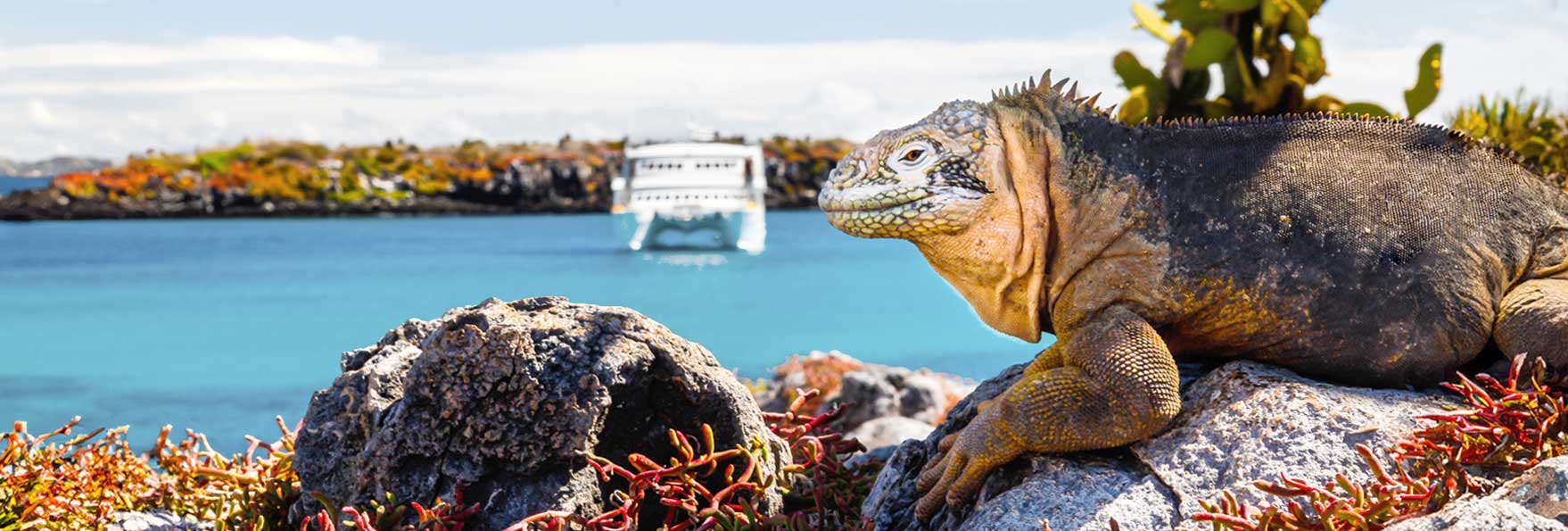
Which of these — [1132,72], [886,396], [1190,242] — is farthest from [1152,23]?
[1190,242]

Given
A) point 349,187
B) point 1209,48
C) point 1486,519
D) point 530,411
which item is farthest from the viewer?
point 349,187

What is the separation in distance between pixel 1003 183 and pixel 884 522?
3.27 feet

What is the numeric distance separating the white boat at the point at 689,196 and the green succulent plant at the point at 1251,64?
41386 mm

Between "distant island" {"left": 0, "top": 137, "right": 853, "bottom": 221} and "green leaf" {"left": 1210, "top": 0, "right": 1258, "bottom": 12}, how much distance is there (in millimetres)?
67688

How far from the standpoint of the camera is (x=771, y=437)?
3.75m

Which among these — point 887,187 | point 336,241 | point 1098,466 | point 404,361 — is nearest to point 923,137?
point 887,187

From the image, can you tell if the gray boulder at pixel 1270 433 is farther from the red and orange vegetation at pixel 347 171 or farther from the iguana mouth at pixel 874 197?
the red and orange vegetation at pixel 347 171

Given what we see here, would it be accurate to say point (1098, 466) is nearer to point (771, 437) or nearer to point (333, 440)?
point (771, 437)

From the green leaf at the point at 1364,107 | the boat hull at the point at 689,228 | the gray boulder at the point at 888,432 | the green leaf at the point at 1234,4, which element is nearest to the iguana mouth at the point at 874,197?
the gray boulder at the point at 888,432

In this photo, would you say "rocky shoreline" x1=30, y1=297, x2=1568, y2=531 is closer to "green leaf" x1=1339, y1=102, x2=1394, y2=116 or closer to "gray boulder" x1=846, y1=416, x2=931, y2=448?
"gray boulder" x1=846, y1=416, x2=931, y2=448

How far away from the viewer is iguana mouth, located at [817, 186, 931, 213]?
3.39m

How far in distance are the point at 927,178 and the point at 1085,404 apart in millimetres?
715

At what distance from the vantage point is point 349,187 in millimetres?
78625

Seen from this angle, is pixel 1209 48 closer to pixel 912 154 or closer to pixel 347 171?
pixel 912 154
